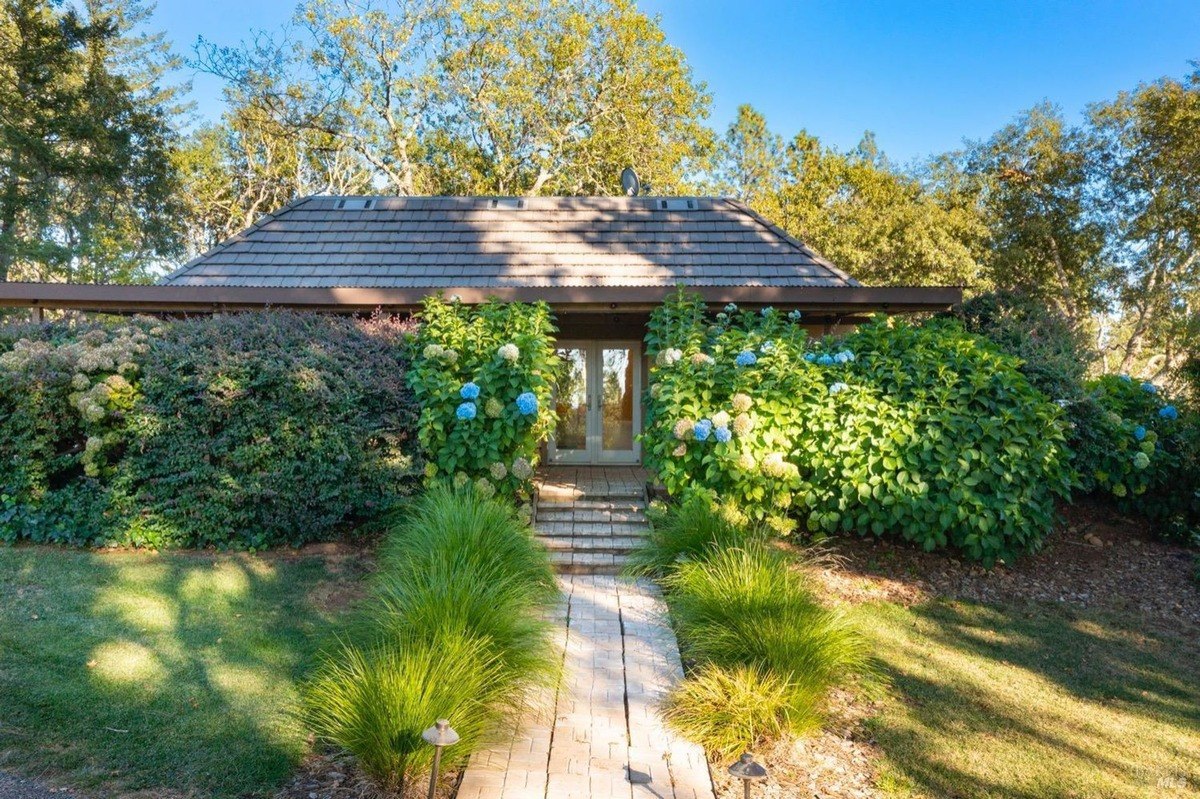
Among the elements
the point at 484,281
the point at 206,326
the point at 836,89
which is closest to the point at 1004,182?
the point at 836,89

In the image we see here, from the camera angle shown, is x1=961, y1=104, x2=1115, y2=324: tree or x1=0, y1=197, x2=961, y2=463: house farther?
x1=961, y1=104, x2=1115, y2=324: tree

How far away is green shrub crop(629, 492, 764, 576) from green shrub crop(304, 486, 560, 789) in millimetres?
1038

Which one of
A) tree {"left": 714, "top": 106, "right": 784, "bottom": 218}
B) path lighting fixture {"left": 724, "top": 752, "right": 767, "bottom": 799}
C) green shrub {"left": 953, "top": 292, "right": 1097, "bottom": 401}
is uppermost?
tree {"left": 714, "top": 106, "right": 784, "bottom": 218}

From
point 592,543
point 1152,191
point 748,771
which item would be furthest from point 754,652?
→ point 1152,191

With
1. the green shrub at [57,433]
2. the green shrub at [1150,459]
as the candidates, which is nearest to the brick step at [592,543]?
the green shrub at [57,433]

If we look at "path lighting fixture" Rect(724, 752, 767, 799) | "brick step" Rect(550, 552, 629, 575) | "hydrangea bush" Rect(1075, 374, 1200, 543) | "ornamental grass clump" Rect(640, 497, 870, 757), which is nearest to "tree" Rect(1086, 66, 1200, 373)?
"hydrangea bush" Rect(1075, 374, 1200, 543)

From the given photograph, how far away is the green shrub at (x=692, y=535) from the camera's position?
5109mm

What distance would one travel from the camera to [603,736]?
328cm

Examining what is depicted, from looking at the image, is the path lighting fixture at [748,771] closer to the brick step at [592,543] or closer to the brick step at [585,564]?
the brick step at [585,564]

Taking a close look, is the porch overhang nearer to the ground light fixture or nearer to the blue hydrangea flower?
the blue hydrangea flower

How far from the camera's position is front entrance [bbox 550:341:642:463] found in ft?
31.7

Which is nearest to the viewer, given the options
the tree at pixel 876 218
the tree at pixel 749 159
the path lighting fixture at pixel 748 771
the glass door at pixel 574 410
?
the path lighting fixture at pixel 748 771

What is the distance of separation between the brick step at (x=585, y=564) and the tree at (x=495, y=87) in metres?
17.7

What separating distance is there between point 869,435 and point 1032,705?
2377 mm
